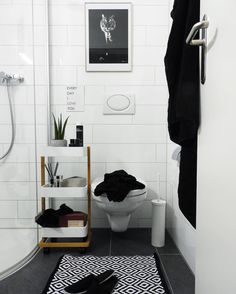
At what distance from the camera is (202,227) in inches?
34.2

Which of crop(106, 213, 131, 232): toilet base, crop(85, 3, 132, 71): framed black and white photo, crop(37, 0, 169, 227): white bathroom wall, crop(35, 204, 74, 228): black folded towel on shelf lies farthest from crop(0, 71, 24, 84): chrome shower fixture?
crop(106, 213, 131, 232): toilet base

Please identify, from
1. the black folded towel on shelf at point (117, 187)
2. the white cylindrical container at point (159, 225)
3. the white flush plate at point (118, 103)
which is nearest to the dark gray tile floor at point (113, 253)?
the white cylindrical container at point (159, 225)

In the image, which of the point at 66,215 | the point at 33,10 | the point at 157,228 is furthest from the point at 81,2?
the point at 157,228

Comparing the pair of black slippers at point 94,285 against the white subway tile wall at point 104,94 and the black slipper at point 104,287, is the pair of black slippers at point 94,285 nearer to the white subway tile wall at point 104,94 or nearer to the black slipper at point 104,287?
the black slipper at point 104,287

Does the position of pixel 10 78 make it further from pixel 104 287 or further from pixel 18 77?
pixel 104 287

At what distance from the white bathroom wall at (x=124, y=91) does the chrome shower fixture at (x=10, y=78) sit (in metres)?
0.29

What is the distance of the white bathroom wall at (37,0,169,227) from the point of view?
208 centimetres

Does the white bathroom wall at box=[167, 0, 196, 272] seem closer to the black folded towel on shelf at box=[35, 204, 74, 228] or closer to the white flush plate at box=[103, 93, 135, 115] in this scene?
the white flush plate at box=[103, 93, 135, 115]

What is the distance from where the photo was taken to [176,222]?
5.87 feet

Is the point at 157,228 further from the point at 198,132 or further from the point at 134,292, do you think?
the point at 198,132

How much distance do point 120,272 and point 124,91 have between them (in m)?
1.39

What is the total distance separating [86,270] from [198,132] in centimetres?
100

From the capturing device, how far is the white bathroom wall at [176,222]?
143 centimetres

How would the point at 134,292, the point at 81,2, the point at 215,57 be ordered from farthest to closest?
the point at 81,2
the point at 134,292
the point at 215,57
